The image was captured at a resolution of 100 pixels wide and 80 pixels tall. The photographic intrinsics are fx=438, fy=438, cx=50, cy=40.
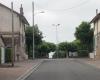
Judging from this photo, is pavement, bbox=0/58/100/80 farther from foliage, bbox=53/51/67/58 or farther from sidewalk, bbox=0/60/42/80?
foliage, bbox=53/51/67/58

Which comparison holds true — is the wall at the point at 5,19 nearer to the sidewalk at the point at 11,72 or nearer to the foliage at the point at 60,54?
the sidewalk at the point at 11,72

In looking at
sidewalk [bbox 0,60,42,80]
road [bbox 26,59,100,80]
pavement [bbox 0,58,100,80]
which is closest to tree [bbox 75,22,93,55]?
pavement [bbox 0,58,100,80]

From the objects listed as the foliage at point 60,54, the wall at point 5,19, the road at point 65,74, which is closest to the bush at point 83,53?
the foliage at point 60,54

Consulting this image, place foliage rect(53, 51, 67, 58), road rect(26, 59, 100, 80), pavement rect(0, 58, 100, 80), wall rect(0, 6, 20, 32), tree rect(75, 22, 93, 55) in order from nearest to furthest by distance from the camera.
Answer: road rect(26, 59, 100, 80) < pavement rect(0, 58, 100, 80) < wall rect(0, 6, 20, 32) < tree rect(75, 22, 93, 55) < foliage rect(53, 51, 67, 58)

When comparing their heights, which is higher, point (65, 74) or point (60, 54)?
point (60, 54)

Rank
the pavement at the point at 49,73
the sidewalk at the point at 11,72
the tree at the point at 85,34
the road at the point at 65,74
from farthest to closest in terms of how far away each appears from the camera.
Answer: the tree at the point at 85,34
the sidewalk at the point at 11,72
the pavement at the point at 49,73
the road at the point at 65,74

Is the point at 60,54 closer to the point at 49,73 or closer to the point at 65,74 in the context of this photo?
the point at 49,73

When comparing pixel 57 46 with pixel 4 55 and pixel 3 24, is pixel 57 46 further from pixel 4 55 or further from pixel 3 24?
pixel 4 55

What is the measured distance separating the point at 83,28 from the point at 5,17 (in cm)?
2870

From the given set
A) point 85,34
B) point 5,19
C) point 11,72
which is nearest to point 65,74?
point 11,72

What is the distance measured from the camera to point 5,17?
236 feet

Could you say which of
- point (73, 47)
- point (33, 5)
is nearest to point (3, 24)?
point (33, 5)

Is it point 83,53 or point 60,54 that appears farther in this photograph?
point 60,54

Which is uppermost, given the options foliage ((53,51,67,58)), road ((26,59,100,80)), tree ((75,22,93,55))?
tree ((75,22,93,55))
